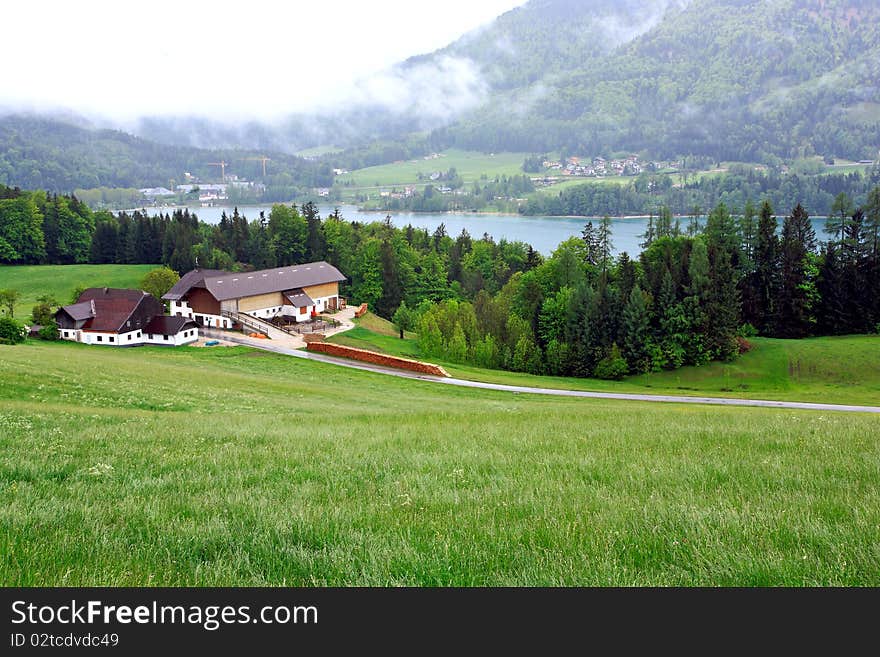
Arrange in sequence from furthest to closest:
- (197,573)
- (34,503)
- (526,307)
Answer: (526,307) < (34,503) < (197,573)

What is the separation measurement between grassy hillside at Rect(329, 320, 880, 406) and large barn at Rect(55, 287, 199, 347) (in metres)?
18.3

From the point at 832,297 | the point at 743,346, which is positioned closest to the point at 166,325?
the point at 743,346

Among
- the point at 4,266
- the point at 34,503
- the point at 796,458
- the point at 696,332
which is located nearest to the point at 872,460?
the point at 796,458

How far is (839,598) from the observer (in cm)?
503

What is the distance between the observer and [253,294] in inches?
3009

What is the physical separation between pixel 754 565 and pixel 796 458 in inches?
233

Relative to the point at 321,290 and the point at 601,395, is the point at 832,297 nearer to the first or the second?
the point at 601,395

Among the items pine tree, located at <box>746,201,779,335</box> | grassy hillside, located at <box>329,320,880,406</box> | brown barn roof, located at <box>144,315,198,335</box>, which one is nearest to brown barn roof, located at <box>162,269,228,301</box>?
brown barn roof, located at <box>144,315,198,335</box>

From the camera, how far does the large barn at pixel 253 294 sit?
7431 cm

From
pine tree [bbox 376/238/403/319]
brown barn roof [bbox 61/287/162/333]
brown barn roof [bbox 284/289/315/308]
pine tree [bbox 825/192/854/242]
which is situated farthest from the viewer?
pine tree [bbox 376/238/403/319]

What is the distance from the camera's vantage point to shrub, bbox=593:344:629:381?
62.6 m

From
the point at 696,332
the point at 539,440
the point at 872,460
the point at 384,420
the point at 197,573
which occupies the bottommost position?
the point at 696,332

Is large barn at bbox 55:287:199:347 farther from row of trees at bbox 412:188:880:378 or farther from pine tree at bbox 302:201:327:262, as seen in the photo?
pine tree at bbox 302:201:327:262

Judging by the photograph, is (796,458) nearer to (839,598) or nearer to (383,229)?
(839,598)
